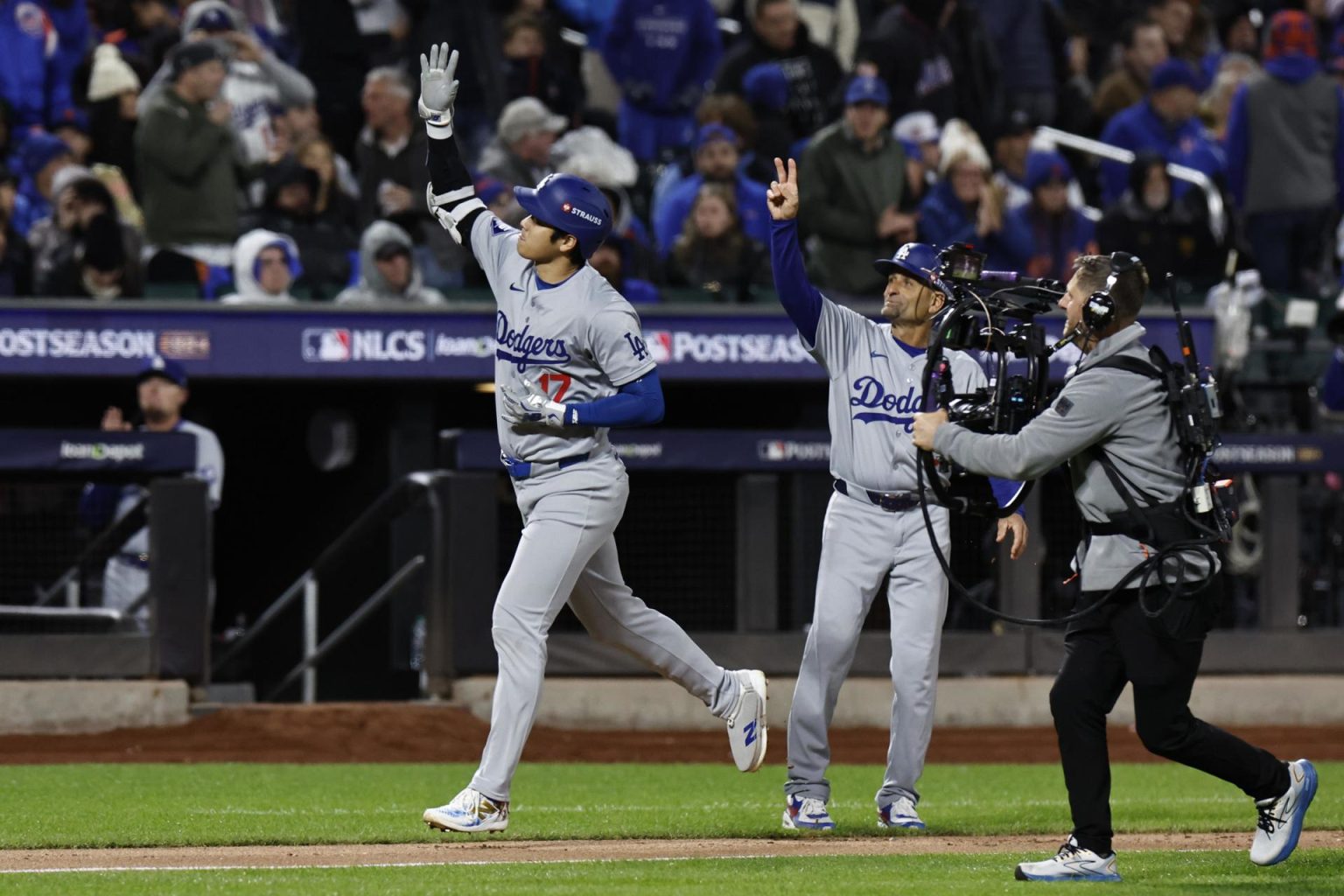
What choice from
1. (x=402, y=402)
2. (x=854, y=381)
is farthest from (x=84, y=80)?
(x=854, y=381)

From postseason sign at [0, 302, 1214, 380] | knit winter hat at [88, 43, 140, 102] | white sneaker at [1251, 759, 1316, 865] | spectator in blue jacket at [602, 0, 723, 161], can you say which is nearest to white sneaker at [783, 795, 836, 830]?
white sneaker at [1251, 759, 1316, 865]

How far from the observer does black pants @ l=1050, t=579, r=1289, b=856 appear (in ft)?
21.6

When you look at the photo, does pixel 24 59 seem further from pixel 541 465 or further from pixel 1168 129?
pixel 541 465

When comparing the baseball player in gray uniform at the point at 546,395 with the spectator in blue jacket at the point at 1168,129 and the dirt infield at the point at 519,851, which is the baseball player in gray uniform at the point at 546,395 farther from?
the spectator in blue jacket at the point at 1168,129

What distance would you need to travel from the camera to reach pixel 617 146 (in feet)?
50.0

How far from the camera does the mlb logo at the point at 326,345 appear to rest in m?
13.2

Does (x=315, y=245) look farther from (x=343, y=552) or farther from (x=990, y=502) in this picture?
(x=990, y=502)

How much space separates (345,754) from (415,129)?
189 inches

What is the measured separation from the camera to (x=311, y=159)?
14.3m

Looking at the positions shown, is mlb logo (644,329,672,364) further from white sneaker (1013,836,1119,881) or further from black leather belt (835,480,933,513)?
white sneaker (1013,836,1119,881)

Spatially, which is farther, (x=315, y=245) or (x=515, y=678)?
(x=315, y=245)

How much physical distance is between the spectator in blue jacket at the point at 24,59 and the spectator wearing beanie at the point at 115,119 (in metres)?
0.48

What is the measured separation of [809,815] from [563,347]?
1.85m

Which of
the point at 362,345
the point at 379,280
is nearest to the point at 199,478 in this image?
the point at 362,345
